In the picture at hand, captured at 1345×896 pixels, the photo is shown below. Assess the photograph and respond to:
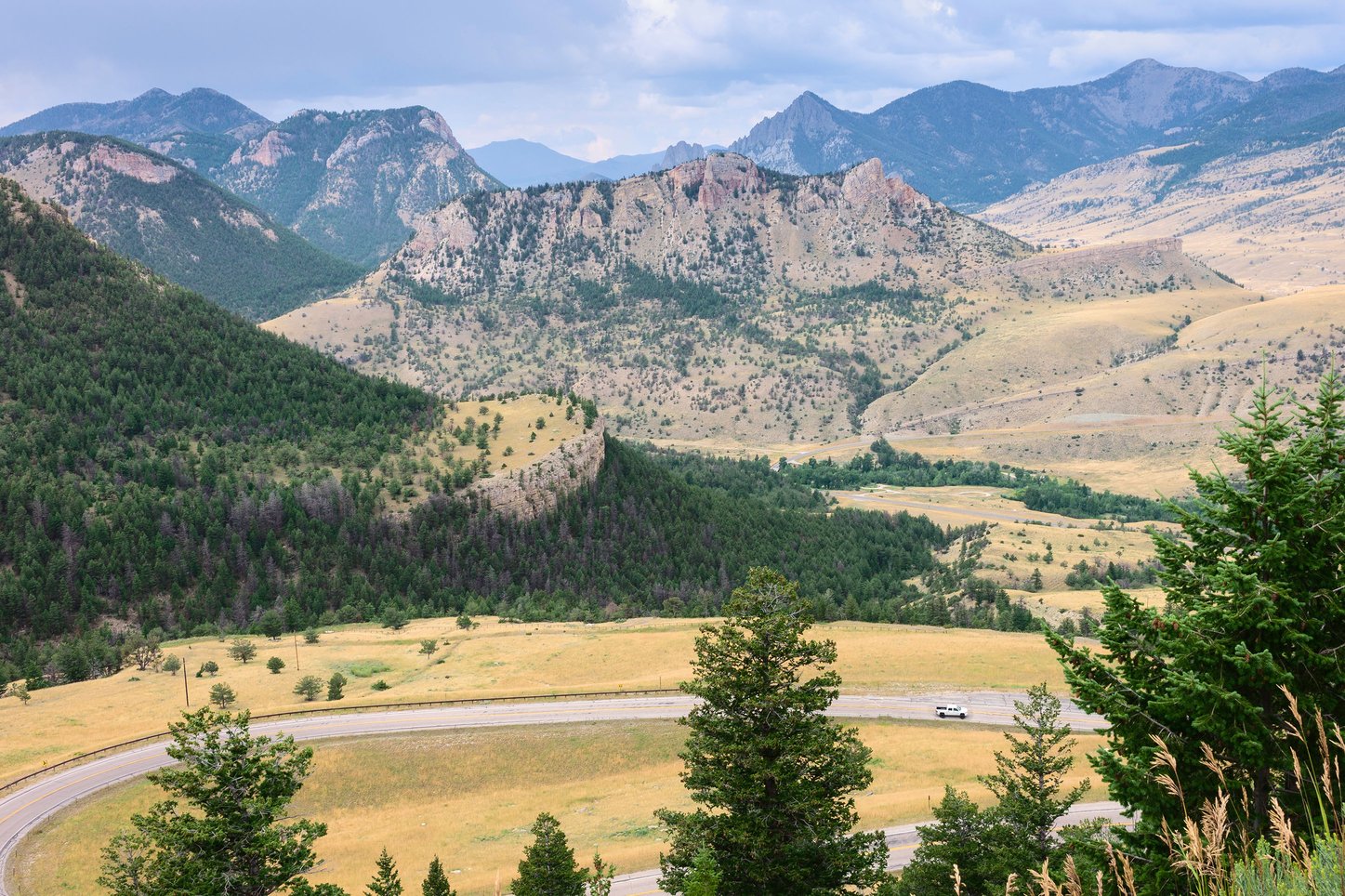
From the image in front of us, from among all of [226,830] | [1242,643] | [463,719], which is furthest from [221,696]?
[1242,643]

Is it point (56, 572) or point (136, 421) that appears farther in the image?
point (136, 421)

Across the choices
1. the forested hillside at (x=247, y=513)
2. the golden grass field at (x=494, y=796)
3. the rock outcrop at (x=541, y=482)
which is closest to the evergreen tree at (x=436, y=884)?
the golden grass field at (x=494, y=796)

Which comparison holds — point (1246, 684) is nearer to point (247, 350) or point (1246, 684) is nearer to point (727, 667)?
point (727, 667)

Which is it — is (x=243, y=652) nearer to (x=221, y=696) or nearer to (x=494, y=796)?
(x=221, y=696)

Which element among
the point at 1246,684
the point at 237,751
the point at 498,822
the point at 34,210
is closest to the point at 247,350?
the point at 34,210

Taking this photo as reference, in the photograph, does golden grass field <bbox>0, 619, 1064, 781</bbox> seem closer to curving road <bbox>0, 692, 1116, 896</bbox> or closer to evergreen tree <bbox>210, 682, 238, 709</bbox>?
evergreen tree <bbox>210, 682, 238, 709</bbox>

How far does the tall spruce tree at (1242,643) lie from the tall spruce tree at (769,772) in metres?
12.1

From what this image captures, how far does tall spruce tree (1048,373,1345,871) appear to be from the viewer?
14133 mm

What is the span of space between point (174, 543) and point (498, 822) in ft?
294

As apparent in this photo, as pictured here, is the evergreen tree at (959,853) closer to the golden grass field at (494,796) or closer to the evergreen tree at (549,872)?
the evergreen tree at (549,872)

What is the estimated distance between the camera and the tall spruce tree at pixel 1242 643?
1413 cm

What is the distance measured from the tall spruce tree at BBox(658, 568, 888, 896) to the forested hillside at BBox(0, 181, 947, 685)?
7970 cm

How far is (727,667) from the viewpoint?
28672mm

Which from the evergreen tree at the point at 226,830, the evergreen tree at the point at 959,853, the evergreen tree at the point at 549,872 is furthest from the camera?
the evergreen tree at the point at 549,872
